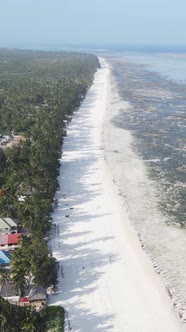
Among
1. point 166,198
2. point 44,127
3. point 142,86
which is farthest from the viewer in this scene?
point 142,86

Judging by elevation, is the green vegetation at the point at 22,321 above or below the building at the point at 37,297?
above

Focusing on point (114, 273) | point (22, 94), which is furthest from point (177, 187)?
point (22, 94)

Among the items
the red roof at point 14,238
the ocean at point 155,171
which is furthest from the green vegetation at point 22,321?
the red roof at point 14,238

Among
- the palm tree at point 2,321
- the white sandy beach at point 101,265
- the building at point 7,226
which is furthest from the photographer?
the building at point 7,226

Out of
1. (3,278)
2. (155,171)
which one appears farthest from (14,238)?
(155,171)

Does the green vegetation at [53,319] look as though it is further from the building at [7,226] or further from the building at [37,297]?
the building at [7,226]

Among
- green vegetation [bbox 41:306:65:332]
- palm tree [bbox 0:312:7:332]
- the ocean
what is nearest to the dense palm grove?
palm tree [bbox 0:312:7:332]

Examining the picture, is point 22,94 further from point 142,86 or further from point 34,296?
point 34,296

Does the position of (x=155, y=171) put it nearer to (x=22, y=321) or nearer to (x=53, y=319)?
(x=53, y=319)
